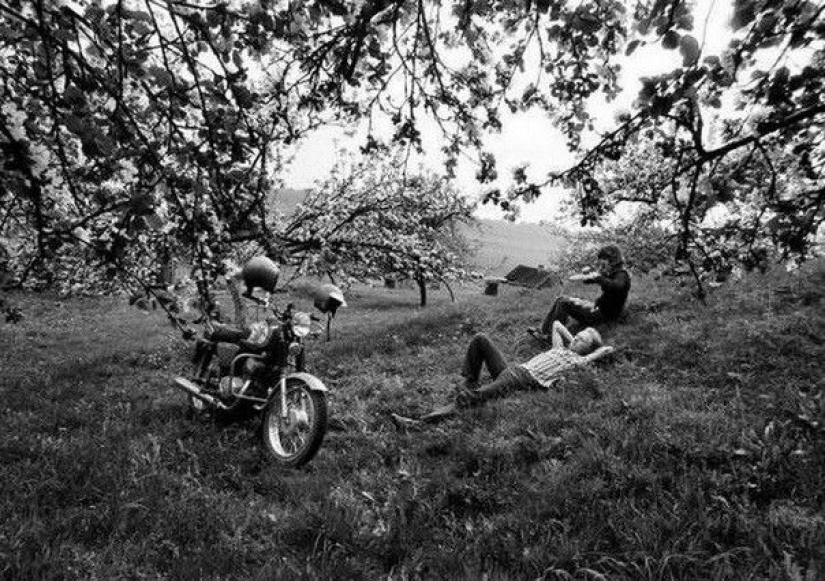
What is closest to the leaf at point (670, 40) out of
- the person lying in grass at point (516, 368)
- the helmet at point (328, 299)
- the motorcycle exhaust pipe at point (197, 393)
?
the helmet at point (328, 299)

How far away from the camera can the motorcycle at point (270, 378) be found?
19.5 feet

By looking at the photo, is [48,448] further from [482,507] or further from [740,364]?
[740,364]

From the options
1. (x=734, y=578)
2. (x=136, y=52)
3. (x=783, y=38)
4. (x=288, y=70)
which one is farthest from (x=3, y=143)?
(x=734, y=578)

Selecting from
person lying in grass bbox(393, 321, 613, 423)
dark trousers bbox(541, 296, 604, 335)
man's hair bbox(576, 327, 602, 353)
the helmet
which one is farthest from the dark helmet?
dark trousers bbox(541, 296, 604, 335)

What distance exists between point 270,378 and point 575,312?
653cm

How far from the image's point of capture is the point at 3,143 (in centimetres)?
231

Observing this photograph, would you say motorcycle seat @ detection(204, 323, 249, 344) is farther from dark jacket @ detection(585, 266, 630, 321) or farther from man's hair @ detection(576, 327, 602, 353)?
dark jacket @ detection(585, 266, 630, 321)

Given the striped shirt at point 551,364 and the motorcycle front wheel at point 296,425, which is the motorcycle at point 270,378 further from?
the striped shirt at point 551,364

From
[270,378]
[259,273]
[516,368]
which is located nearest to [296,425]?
[270,378]

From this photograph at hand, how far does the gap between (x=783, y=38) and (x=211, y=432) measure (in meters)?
6.38

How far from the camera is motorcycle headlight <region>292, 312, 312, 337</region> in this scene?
21.9 feet

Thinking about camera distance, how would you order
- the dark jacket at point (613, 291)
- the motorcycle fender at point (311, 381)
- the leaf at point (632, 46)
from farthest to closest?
the dark jacket at point (613, 291)
the motorcycle fender at point (311, 381)
the leaf at point (632, 46)

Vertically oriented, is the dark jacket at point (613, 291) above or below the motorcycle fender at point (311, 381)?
above

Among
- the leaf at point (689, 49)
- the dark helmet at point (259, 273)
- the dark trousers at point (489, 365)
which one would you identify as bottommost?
the dark trousers at point (489, 365)
